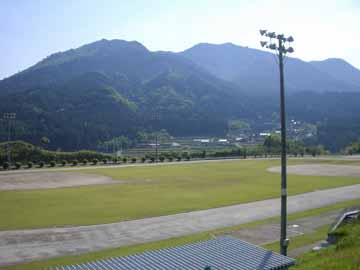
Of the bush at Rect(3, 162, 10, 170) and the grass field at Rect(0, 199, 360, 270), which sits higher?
the bush at Rect(3, 162, 10, 170)

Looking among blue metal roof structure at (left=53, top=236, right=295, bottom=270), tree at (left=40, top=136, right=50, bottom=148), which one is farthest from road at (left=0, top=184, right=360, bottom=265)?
tree at (left=40, top=136, right=50, bottom=148)

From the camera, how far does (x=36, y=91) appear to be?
174625 mm

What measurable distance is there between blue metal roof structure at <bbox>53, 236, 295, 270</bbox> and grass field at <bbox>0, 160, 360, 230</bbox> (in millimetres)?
12998

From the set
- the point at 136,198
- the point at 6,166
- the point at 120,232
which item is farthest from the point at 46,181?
the point at 120,232

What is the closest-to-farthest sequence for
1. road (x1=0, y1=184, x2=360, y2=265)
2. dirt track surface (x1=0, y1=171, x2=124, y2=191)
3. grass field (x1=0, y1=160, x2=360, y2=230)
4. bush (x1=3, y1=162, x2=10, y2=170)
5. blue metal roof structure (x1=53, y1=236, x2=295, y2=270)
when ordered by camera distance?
1. blue metal roof structure (x1=53, y1=236, x2=295, y2=270)
2. road (x1=0, y1=184, x2=360, y2=265)
3. grass field (x1=0, y1=160, x2=360, y2=230)
4. dirt track surface (x1=0, y1=171, x2=124, y2=191)
5. bush (x1=3, y1=162, x2=10, y2=170)

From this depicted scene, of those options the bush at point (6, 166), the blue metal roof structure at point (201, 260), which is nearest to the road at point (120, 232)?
the blue metal roof structure at point (201, 260)

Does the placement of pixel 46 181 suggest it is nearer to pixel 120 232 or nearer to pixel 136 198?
pixel 136 198

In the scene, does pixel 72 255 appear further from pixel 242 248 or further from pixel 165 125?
pixel 165 125

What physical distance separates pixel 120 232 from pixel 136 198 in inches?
454

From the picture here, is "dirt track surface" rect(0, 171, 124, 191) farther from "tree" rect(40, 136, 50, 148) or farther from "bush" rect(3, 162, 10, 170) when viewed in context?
"tree" rect(40, 136, 50, 148)

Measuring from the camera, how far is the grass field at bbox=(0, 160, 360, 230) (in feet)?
82.6

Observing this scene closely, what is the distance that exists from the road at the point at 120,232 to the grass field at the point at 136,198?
1.52 m

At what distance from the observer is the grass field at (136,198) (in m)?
25.2

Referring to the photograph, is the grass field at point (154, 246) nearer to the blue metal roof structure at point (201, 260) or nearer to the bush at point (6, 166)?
the blue metal roof structure at point (201, 260)
